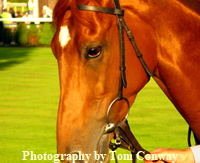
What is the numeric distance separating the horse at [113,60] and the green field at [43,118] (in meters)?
3.58

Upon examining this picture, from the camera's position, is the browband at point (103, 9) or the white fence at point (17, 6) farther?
the white fence at point (17, 6)

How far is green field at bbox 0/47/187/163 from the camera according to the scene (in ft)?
22.3

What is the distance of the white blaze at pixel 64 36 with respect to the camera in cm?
257

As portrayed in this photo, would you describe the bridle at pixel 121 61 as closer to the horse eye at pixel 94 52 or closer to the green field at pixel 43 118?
the horse eye at pixel 94 52

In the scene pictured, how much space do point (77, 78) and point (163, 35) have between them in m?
0.57

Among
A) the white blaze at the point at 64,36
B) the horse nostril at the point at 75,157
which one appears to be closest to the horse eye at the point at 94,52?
the white blaze at the point at 64,36

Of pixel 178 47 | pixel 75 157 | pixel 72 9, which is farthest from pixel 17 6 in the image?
pixel 75 157

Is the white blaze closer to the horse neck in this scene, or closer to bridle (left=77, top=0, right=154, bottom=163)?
bridle (left=77, top=0, right=154, bottom=163)

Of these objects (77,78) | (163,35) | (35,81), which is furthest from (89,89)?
(35,81)

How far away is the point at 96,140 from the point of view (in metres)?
2.63

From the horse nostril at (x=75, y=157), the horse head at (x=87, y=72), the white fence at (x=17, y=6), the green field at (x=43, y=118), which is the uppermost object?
the horse head at (x=87, y=72)

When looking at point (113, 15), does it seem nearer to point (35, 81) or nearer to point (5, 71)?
point (35, 81)

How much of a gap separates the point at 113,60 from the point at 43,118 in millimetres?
5991

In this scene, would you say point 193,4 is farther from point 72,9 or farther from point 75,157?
point 75,157
